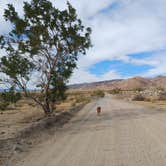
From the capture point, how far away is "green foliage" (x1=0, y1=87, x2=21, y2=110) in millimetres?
27250

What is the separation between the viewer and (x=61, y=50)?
28.8 metres

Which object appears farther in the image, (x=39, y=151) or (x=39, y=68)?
(x=39, y=68)

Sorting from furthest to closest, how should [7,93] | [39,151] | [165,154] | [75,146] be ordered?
[7,93] → [75,146] → [39,151] → [165,154]

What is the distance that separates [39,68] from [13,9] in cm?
610

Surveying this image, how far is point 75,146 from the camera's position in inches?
476

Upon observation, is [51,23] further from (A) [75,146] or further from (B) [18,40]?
(A) [75,146]

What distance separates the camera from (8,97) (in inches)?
1077

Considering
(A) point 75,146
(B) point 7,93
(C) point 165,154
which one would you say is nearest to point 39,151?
(A) point 75,146

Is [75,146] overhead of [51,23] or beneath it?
beneath

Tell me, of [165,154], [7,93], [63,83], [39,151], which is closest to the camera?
[165,154]

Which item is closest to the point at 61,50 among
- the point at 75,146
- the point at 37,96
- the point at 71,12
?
the point at 71,12

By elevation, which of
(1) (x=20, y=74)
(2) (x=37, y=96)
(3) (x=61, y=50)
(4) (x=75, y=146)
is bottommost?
(4) (x=75, y=146)

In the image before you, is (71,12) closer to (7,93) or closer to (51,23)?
(51,23)

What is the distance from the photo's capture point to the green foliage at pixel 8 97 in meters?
27.2
